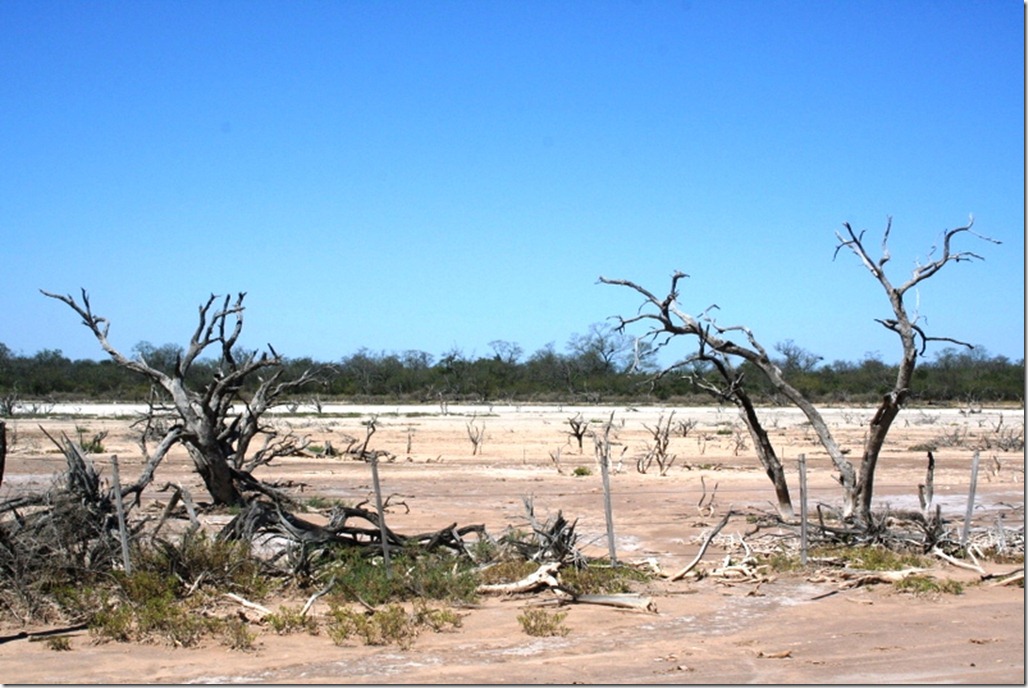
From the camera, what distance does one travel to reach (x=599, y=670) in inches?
305

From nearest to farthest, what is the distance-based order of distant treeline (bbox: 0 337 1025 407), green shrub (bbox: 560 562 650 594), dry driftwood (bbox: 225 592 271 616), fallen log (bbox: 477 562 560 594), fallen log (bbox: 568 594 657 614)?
dry driftwood (bbox: 225 592 271 616) < fallen log (bbox: 568 594 657 614) < fallen log (bbox: 477 562 560 594) < green shrub (bbox: 560 562 650 594) < distant treeline (bbox: 0 337 1025 407)

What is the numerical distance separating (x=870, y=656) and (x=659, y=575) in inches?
132

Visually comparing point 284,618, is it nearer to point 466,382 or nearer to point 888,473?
point 888,473

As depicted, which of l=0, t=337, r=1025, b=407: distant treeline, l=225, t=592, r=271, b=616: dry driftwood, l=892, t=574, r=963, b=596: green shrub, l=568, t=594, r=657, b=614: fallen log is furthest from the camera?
l=0, t=337, r=1025, b=407: distant treeline

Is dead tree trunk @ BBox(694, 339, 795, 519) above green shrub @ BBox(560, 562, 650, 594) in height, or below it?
above

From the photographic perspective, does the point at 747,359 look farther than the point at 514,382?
No

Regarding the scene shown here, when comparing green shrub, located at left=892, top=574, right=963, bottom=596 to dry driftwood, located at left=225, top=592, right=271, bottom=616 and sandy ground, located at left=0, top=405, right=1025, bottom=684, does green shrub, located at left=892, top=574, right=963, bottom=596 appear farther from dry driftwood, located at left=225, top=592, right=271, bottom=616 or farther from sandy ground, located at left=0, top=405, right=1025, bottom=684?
dry driftwood, located at left=225, top=592, right=271, bottom=616

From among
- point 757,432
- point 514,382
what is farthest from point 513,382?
point 757,432

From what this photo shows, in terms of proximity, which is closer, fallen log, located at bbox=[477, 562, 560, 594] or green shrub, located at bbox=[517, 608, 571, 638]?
green shrub, located at bbox=[517, 608, 571, 638]

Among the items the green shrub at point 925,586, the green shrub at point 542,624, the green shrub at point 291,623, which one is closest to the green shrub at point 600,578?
the green shrub at point 542,624

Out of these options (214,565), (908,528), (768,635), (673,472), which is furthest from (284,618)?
(673,472)

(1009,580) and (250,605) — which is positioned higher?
(250,605)

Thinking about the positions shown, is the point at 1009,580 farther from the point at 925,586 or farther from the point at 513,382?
the point at 513,382

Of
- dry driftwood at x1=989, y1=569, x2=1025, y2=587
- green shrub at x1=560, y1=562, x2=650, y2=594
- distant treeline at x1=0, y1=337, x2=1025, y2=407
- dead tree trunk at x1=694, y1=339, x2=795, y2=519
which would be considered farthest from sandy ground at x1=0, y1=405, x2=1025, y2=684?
distant treeline at x1=0, y1=337, x2=1025, y2=407
